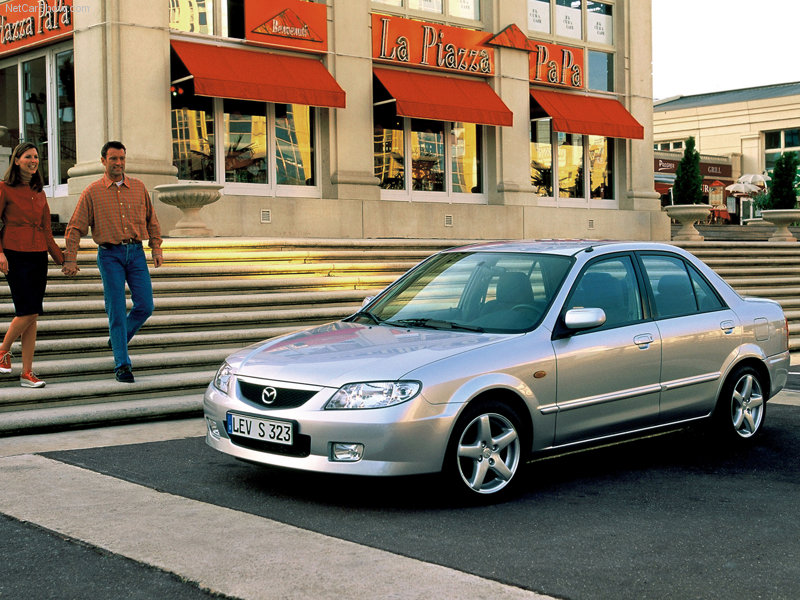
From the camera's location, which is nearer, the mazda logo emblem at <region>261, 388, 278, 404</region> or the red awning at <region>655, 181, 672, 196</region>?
the mazda logo emblem at <region>261, 388, 278, 404</region>

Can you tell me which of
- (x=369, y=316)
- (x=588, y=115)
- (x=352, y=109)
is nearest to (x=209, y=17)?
(x=352, y=109)

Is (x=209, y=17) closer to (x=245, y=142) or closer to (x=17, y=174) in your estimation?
(x=245, y=142)

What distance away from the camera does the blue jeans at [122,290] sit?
28.0ft

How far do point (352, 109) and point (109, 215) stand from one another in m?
11.1

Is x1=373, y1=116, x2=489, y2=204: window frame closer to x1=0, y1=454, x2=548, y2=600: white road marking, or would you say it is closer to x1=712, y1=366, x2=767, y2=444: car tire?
x1=712, y1=366, x2=767, y2=444: car tire

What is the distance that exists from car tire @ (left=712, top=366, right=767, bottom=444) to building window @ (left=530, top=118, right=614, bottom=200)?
50.5ft

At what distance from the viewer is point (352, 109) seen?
19203 mm

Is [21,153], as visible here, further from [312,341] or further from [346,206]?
[346,206]

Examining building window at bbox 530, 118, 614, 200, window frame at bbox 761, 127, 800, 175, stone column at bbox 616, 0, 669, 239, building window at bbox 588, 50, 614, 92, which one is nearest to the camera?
building window at bbox 530, 118, 614, 200

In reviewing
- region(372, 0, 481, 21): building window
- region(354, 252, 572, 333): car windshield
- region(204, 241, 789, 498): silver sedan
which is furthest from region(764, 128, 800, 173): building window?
region(354, 252, 572, 333): car windshield

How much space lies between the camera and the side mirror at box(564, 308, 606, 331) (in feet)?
19.6

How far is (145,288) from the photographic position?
8.75m

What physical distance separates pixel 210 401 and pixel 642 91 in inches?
833

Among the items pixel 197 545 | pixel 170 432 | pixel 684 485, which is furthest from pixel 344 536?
pixel 170 432
